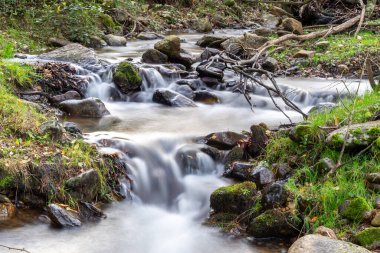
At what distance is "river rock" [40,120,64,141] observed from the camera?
5.82m

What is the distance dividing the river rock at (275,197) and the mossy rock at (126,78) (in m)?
5.35

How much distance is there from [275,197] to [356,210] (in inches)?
33.6

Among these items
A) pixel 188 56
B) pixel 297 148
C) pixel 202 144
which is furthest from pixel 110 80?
pixel 297 148

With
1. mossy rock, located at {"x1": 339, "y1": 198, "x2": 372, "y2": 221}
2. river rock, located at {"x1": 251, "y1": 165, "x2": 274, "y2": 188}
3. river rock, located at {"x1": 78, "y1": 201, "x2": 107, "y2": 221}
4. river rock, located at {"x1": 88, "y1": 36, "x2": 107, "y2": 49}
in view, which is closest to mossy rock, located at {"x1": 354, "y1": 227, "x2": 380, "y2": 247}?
mossy rock, located at {"x1": 339, "y1": 198, "x2": 372, "y2": 221}

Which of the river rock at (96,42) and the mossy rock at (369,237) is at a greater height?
the river rock at (96,42)

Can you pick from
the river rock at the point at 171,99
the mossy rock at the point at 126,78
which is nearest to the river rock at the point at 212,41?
the mossy rock at the point at 126,78

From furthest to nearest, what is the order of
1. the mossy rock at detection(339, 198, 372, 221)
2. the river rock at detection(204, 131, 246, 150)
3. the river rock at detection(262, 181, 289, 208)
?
the river rock at detection(204, 131, 246, 150) < the river rock at detection(262, 181, 289, 208) < the mossy rock at detection(339, 198, 372, 221)

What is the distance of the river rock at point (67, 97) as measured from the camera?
8156mm

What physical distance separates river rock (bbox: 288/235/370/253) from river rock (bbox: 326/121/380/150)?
1592 mm

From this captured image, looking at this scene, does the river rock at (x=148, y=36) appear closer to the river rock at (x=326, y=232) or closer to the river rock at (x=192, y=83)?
the river rock at (x=192, y=83)

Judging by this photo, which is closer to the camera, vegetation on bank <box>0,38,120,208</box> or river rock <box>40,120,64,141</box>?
vegetation on bank <box>0,38,120,208</box>

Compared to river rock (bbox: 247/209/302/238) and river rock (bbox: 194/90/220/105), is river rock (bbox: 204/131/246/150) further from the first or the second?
river rock (bbox: 194/90/220/105)

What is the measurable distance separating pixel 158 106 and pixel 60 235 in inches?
191

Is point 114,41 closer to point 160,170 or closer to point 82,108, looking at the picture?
point 82,108
